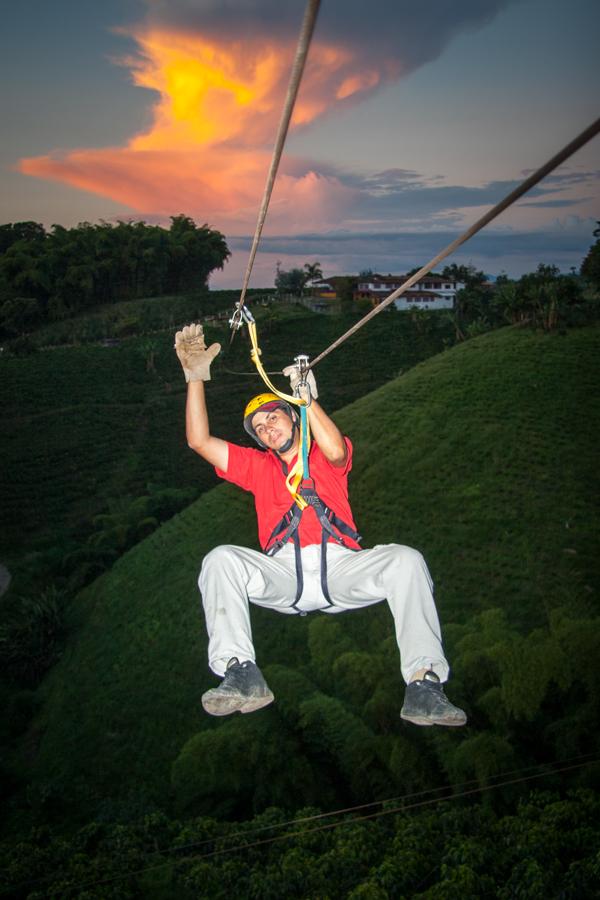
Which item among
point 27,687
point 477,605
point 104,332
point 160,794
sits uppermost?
point 104,332

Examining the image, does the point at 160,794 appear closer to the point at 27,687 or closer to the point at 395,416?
the point at 27,687

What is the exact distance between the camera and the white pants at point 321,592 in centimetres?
348

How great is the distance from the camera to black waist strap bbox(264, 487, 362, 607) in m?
4.03

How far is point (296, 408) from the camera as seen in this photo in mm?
4273

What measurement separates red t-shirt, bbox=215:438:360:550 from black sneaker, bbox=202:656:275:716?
Result: 89 cm

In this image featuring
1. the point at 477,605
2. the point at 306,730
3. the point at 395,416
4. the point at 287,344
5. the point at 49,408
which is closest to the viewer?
the point at 306,730

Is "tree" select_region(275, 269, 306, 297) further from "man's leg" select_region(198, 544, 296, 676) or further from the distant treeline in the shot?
"man's leg" select_region(198, 544, 296, 676)

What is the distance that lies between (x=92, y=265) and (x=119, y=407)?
18.2 m

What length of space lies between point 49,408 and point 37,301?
15.1m

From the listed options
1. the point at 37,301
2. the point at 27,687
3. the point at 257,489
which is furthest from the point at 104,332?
the point at 257,489

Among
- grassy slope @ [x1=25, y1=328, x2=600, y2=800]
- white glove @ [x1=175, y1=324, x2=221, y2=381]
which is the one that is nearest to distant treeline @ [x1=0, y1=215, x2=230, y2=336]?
grassy slope @ [x1=25, y1=328, x2=600, y2=800]

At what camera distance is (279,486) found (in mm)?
4305

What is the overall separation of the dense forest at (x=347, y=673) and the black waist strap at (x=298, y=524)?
1.98 metres

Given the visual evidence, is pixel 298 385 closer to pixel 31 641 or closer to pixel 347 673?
pixel 347 673
